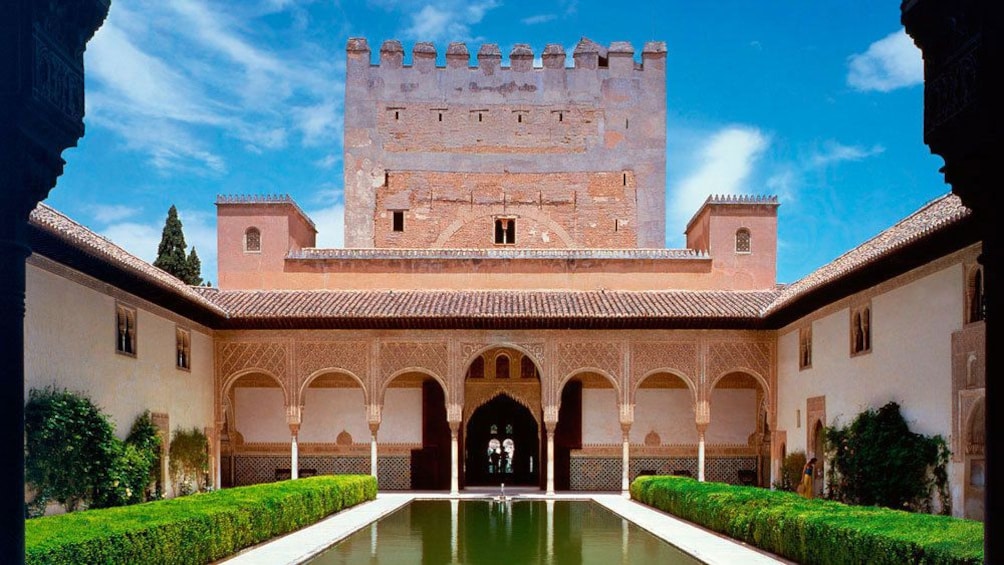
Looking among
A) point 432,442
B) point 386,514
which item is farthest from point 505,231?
point 386,514

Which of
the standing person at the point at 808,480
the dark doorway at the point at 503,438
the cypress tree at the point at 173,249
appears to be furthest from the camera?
the cypress tree at the point at 173,249

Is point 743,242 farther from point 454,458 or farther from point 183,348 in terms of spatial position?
point 183,348

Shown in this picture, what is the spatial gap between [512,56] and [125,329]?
60.7ft

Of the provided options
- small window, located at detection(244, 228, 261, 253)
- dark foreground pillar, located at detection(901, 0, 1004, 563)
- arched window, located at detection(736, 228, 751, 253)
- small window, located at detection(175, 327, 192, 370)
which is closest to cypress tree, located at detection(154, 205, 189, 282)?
small window, located at detection(244, 228, 261, 253)

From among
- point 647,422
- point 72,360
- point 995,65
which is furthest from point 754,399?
point 995,65

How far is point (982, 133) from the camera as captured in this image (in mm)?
3516

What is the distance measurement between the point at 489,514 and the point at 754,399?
28.8 ft

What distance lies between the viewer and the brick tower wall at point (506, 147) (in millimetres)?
30641

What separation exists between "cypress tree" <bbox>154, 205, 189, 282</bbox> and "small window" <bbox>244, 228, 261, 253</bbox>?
355 inches

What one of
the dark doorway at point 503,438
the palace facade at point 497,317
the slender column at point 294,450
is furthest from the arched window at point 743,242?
the slender column at point 294,450

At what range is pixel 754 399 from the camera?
23703 mm

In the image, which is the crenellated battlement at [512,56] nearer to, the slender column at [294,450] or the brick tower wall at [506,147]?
the brick tower wall at [506,147]

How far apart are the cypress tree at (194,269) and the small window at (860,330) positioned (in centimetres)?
2358

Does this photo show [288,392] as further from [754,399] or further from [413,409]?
[754,399]
